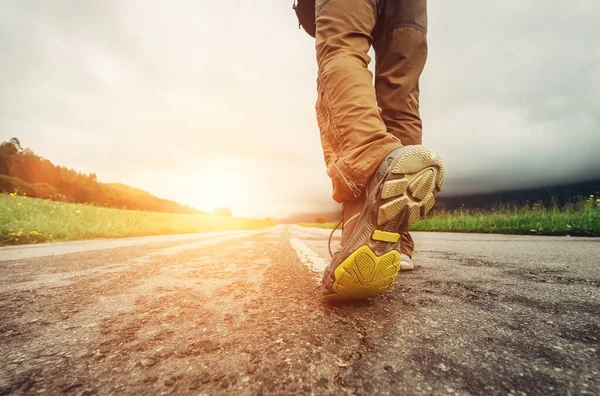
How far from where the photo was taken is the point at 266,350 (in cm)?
61

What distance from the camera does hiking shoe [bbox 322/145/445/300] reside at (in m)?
0.90

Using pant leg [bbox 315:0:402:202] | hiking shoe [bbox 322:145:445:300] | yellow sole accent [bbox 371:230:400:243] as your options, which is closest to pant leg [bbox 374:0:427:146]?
pant leg [bbox 315:0:402:202]

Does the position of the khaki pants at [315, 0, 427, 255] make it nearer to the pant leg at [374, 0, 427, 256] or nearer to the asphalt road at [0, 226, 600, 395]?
the pant leg at [374, 0, 427, 256]

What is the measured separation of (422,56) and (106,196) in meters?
55.5

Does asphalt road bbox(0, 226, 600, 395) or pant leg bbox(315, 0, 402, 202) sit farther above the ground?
pant leg bbox(315, 0, 402, 202)

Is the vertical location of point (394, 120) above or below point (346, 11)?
below

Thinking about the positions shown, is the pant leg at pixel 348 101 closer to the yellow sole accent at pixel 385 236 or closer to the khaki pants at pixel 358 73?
the khaki pants at pixel 358 73

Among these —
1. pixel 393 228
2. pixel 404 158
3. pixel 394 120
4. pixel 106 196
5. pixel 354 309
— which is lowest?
pixel 354 309

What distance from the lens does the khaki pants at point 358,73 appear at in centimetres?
106

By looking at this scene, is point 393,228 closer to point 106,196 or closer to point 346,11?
point 346,11

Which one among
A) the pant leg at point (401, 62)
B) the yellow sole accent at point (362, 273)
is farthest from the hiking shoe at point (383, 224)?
the pant leg at point (401, 62)

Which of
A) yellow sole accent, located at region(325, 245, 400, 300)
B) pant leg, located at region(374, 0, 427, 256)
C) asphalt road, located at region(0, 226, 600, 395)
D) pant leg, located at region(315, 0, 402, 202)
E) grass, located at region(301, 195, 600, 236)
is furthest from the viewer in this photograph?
grass, located at region(301, 195, 600, 236)

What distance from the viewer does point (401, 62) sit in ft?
5.14

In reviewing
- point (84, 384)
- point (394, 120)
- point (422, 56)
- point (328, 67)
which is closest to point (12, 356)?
point (84, 384)
